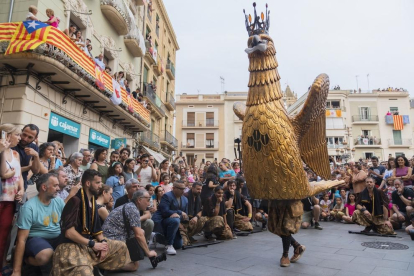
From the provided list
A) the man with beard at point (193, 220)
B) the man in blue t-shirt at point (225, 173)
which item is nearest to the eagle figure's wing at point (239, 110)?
the man with beard at point (193, 220)

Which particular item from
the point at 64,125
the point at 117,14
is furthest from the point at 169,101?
the point at 64,125

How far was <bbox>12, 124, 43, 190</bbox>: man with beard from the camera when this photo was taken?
3932 mm

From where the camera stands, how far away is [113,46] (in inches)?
533

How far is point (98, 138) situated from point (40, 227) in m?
8.70

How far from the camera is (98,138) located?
1173cm

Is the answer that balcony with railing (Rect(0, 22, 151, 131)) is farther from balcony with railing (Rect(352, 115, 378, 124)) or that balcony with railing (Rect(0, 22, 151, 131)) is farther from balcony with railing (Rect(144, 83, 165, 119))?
balcony with railing (Rect(352, 115, 378, 124))

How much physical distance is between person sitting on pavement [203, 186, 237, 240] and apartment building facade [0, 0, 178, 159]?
5288 millimetres

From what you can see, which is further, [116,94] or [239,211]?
[116,94]

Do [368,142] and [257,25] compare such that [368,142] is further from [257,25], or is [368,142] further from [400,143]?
[257,25]

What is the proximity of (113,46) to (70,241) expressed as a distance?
12114mm

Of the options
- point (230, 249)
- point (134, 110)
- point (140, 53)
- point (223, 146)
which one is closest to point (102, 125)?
point (134, 110)

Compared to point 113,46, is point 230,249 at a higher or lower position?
lower

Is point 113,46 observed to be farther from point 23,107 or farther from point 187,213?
point 187,213

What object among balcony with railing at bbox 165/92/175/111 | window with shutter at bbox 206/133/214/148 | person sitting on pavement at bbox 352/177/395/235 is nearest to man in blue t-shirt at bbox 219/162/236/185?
person sitting on pavement at bbox 352/177/395/235
